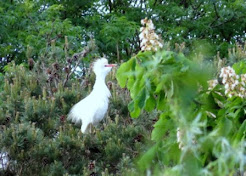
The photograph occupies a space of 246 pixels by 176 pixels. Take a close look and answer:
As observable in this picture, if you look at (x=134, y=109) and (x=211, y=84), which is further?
(x=211, y=84)

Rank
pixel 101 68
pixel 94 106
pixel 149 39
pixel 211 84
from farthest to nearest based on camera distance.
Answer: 1. pixel 101 68
2. pixel 94 106
3. pixel 211 84
4. pixel 149 39

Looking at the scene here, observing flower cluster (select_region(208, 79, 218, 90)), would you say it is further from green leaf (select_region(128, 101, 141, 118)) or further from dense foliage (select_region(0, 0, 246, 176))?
green leaf (select_region(128, 101, 141, 118))

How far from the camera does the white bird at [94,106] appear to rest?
25.5 ft

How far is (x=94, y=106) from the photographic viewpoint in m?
7.93

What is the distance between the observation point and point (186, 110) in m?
1.51

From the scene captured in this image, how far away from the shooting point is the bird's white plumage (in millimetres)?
7770

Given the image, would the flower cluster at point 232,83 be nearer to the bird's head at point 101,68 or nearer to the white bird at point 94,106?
the white bird at point 94,106

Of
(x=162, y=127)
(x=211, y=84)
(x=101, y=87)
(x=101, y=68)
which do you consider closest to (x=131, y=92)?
(x=162, y=127)

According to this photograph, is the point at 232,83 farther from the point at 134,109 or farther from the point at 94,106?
the point at 94,106

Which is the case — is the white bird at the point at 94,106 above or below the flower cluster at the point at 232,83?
below

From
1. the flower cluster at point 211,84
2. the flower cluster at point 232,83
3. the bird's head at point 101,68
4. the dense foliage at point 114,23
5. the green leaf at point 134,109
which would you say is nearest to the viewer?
the flower cluster at point 232,83

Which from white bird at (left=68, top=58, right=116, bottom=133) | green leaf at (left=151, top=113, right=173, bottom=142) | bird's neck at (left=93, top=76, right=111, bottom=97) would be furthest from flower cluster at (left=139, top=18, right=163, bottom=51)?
bird's neck at (left=93, top=76, right=111, bottom=97)

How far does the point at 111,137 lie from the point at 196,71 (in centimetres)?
476

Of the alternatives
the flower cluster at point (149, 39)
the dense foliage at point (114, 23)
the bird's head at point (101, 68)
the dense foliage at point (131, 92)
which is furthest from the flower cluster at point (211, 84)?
the dense foliage at point (114, 23)
